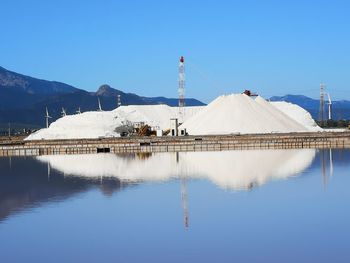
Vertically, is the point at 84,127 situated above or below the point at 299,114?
below

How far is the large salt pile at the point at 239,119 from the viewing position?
61.8m

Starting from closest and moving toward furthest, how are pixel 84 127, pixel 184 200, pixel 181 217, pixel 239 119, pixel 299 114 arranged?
pixel 181 217 < pixel 184 200 < pixel 239 119 < pixel 84 127 < pixel 299 114

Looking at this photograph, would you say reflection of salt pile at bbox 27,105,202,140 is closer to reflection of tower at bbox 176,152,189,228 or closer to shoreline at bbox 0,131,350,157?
shoreline at bbox 0,131,350,157

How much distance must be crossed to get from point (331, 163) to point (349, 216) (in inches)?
661

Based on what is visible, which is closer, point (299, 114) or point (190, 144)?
point (190, 144)

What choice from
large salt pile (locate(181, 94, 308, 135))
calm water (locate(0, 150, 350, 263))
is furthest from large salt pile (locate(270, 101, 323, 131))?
calm water (locate(0, 150, 350, 263))

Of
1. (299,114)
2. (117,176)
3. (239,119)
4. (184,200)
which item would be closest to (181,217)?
(184,200)

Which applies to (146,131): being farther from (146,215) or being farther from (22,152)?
(146,215)

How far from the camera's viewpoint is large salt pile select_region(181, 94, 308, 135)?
61.8 metres

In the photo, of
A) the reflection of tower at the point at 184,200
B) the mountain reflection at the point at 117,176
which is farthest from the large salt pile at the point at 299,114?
the reflection of tower at the point at 184,200

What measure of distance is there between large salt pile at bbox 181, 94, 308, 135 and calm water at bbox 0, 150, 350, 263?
33309 mm

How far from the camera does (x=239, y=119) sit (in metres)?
62.8

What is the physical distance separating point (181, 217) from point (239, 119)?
47.3 m

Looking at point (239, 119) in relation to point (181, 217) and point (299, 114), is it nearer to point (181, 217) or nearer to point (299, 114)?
point (299, 114)
